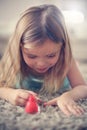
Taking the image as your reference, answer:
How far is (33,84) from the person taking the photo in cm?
105

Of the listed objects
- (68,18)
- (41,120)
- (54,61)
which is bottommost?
(41,120)

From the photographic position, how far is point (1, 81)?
41.1 inches

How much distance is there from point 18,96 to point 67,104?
159 mm

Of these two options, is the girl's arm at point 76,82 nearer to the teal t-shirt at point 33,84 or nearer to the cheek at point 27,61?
the teal t-shirt at point 33,84

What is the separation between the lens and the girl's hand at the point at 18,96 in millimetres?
983

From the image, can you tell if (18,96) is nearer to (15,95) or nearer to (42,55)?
(15,95)

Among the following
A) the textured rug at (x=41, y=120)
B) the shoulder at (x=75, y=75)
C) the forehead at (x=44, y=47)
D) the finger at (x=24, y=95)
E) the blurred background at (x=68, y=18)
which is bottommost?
the textured rug at (x=41, y=120)

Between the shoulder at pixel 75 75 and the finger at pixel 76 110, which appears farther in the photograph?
the shoulder at pixel 75 75

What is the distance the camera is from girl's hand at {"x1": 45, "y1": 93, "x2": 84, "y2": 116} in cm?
94

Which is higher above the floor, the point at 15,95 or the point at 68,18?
the point at 68,18

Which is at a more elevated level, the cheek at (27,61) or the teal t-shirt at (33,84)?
the cheek at (27,61)

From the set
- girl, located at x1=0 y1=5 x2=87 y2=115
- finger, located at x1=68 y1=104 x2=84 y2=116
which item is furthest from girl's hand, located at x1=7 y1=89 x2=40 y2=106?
finger, located at x1=68 y1=104 x2=84 y2=116

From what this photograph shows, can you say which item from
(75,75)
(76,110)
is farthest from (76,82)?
(76,110)

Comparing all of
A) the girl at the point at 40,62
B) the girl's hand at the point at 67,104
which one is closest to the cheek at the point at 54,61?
the girl at the point at 40,62
